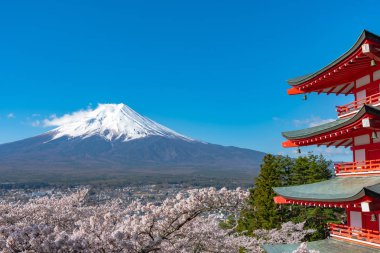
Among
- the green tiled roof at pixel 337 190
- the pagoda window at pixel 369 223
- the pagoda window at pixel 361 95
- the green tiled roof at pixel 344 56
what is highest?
the green tiled roof at pixel 344 56

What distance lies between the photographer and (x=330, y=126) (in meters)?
13.6

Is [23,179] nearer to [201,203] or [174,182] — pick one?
[174,182]

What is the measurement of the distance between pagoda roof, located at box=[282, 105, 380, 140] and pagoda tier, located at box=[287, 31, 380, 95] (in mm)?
1446

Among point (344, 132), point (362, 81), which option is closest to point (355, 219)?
point (344, 132)

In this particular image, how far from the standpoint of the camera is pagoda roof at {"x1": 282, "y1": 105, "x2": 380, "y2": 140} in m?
10.9

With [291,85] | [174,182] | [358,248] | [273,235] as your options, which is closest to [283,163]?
[273,235]

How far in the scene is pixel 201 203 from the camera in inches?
481

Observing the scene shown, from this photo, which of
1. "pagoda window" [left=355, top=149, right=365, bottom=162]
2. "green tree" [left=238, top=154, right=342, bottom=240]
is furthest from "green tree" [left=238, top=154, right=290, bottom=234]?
"pagoda window" [left=355, top=149, right=365, bottom=162]

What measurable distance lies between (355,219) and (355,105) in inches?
158

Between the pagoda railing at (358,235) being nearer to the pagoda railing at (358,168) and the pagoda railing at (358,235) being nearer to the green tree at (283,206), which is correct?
the pagoda railing at (358,168)

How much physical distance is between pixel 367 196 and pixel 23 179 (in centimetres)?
15572

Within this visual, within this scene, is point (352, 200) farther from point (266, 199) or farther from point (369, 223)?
point (266, 199)

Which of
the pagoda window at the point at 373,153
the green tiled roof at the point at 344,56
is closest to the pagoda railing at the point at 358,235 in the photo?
the pagoda window at the point at 373,153

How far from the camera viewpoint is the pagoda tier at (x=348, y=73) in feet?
36.6
